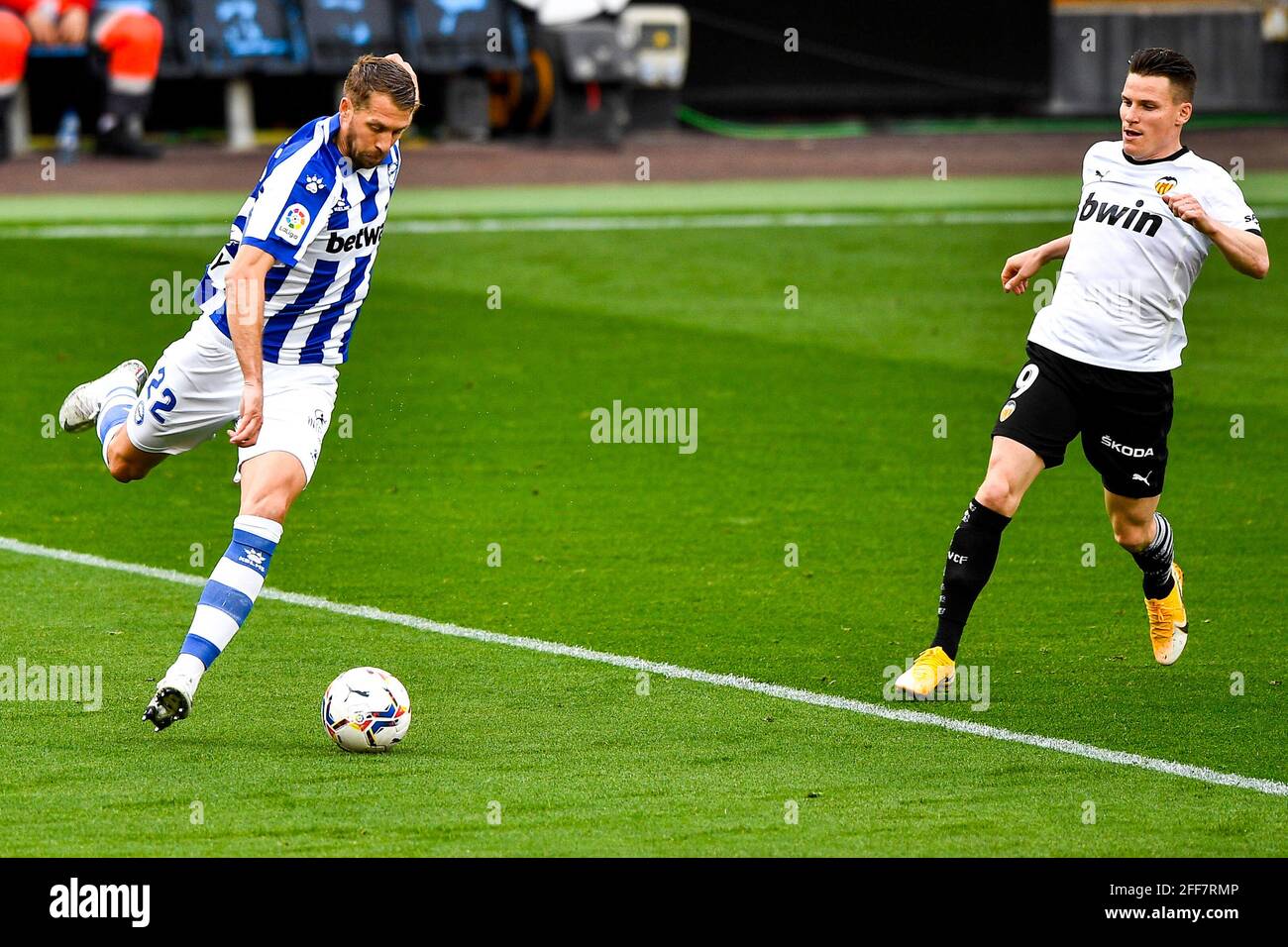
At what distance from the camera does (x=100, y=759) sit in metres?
6.73

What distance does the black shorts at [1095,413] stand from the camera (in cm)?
755

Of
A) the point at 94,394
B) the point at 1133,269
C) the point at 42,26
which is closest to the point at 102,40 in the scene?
the point at 42,26

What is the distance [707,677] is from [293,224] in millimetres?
2302

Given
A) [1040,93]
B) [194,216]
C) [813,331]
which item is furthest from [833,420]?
[1040,93]

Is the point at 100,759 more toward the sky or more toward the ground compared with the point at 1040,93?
more toward the sky

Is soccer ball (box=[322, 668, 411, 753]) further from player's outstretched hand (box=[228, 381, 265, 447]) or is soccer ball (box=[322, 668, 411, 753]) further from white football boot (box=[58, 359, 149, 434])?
white football boot (box=[58, 359, 149, 434])

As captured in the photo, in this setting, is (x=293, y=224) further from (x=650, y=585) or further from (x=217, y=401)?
(x=650, y=585)

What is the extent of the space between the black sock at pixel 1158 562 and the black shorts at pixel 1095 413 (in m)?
0.44

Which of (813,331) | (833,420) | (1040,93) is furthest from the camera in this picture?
(1040,93)

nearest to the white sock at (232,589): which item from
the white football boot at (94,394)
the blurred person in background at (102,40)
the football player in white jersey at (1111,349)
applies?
the white football boot at (94,394)

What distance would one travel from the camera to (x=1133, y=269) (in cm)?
755

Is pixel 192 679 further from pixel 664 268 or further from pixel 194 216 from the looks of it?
pixel 194 216

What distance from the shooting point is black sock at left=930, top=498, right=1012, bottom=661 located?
7.55m
